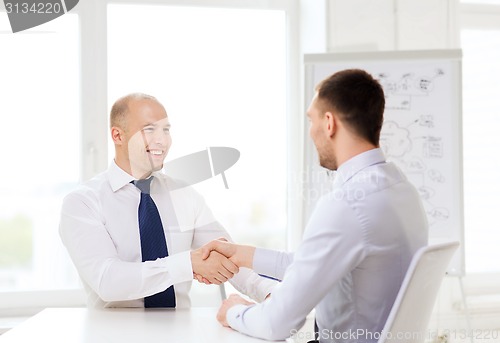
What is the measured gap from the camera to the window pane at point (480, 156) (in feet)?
12.9

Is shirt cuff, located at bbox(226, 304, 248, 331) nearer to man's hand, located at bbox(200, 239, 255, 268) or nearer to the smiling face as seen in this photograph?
man's hand, located at bbox(200, 239, 255, 268)

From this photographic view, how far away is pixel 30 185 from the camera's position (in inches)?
138

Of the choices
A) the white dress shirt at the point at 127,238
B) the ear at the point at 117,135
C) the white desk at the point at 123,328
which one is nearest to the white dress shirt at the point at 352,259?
the white desk at the point at 123,328

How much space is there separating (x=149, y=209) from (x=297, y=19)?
6.23ft

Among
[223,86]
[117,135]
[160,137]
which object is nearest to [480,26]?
[223,86]

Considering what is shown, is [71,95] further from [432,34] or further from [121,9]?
[432,34]

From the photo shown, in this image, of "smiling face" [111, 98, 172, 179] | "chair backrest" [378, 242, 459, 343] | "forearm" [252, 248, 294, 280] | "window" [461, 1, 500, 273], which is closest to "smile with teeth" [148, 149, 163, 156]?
"smiling face" [111, 98, 172, 179]

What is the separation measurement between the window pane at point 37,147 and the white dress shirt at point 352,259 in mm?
1970

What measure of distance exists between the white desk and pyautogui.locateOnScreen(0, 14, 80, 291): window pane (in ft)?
4.61

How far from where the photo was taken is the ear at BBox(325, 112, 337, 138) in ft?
6.06

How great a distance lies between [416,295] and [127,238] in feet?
3.79

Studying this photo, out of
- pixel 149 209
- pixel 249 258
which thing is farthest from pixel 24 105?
pixel 249 258

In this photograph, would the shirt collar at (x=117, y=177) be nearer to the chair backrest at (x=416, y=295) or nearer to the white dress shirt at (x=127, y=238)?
the white dress shirt at (x=127, y=238)

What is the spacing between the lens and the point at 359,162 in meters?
1.84
